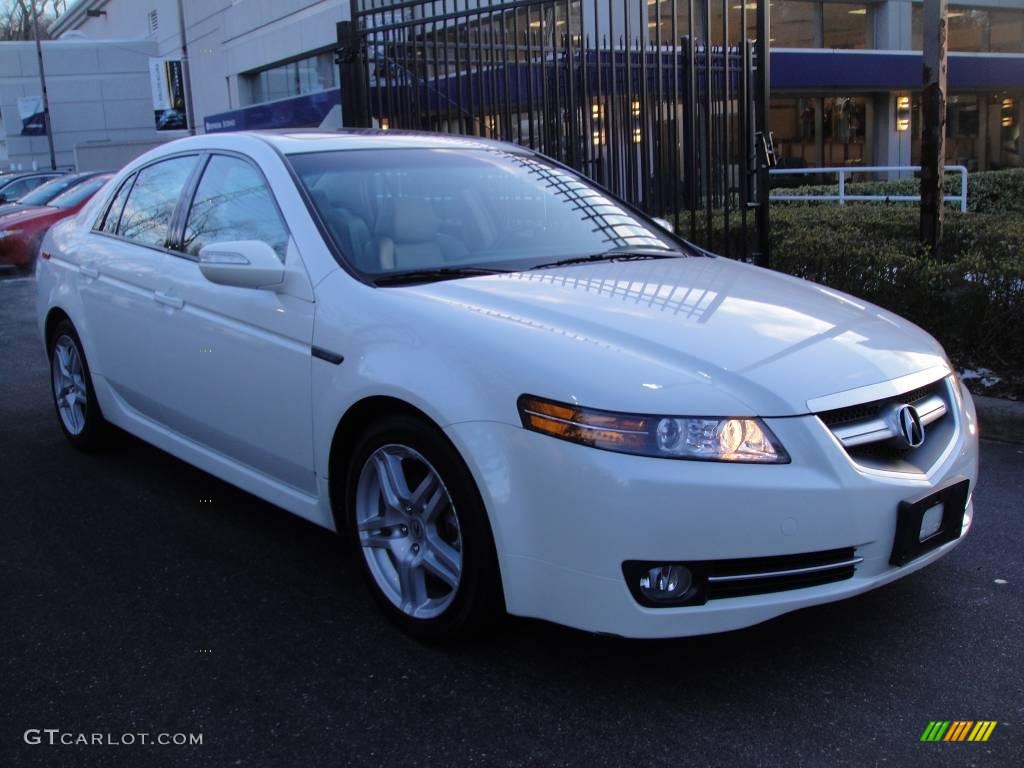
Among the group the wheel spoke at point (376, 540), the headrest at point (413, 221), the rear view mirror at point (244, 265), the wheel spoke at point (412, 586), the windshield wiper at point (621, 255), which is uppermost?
the headrest at point (413, 221)

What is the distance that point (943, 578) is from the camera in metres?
3.71

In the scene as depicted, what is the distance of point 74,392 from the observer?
5582 mm

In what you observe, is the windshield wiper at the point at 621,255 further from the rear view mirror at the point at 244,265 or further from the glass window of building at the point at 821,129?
the glass window of building at the point at 821,129

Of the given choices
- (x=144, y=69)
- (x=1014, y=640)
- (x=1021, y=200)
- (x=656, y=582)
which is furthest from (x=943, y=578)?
(x=144, y=69)

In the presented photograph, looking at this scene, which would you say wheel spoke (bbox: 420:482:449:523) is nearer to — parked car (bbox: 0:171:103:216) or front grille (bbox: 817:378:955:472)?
front grille (bbox: 817:378:955:472)

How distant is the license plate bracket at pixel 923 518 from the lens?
9.43ft

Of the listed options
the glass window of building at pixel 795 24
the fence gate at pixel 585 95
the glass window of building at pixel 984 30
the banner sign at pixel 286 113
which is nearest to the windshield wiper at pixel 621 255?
the fence gate at pixel 585 95

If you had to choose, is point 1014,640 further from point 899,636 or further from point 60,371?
point 60,371

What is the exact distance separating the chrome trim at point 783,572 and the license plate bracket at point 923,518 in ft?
0.48

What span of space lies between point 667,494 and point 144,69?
56.0 metres

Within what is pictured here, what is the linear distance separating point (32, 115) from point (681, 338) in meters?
54.5

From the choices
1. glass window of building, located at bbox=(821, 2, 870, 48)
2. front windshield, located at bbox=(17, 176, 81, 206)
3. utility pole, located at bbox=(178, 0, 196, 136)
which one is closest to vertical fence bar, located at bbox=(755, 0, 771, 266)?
front windshield, located at bbox=(17, 176, 81, 206)

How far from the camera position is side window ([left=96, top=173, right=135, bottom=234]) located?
17.0 feet

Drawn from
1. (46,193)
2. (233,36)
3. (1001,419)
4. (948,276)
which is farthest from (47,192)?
(233,36)
